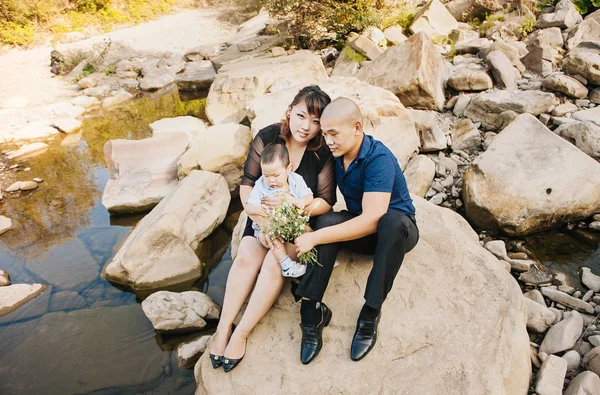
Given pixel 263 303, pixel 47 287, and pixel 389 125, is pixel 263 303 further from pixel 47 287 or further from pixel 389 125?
pixel 389 125

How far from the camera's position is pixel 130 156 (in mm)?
7168

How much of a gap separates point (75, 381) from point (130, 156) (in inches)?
171

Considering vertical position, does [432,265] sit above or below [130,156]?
above

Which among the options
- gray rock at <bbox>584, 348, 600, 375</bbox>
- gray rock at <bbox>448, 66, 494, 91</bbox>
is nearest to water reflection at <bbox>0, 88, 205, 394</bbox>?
gray rock at <bbox>584, 348, 600, 375</bbox>

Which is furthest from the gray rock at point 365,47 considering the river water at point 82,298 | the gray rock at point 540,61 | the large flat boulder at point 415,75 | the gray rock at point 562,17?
the river water at point 82,298

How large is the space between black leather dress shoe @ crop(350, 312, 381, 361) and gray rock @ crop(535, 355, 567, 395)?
4.45ft

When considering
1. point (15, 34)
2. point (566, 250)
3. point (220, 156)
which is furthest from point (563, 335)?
point (15, 34)

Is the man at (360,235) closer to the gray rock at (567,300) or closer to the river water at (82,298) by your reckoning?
the river water at (82,298)

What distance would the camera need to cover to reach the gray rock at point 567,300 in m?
3.86

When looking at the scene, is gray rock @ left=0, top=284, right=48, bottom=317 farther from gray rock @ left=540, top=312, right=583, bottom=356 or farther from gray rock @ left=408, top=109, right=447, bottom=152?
gray rock @ left=408, top=109, right=447, bottom=152

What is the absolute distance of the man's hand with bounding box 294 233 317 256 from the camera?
2.82 metres

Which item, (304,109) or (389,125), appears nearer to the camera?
(304,109)

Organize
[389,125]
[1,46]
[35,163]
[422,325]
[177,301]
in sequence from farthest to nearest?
[1,46]
[35,163]
[389,125]
[177,301]
[422,325]

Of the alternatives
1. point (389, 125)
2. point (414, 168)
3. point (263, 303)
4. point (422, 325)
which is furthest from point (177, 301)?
point (389, 125)
